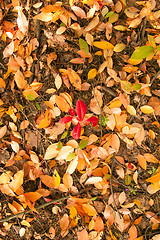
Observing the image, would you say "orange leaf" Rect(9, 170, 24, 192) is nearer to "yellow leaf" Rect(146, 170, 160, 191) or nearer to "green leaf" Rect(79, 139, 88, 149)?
"green leaf" Rect(79, 139, 88, 149)

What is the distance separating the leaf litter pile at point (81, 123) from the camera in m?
0.97

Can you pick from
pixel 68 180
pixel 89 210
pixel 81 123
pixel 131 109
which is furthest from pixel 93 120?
pixel 89 210

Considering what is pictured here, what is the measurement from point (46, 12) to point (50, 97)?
1.24ft

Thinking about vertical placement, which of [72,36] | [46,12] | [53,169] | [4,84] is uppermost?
[46,12]

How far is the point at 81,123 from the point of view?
0.98 m

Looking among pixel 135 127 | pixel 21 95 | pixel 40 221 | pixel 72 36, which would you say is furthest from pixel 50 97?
pixel 40 221

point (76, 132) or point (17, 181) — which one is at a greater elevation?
point (76, 132)

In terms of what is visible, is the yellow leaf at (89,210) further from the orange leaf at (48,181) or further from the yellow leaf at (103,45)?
the yellow leaf at (103,45)

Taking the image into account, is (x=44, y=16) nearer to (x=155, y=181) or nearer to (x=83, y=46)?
(x=83, y=46)

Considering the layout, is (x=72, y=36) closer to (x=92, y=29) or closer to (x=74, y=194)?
(x=92, y=29)

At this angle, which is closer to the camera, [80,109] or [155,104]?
[80,109]

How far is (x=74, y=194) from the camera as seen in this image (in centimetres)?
99

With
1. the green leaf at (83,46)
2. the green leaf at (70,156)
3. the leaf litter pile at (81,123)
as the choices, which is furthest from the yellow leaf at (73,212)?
the green leaf at (83,46)

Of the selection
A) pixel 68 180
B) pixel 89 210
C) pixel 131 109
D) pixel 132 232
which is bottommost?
pixel 132 232
